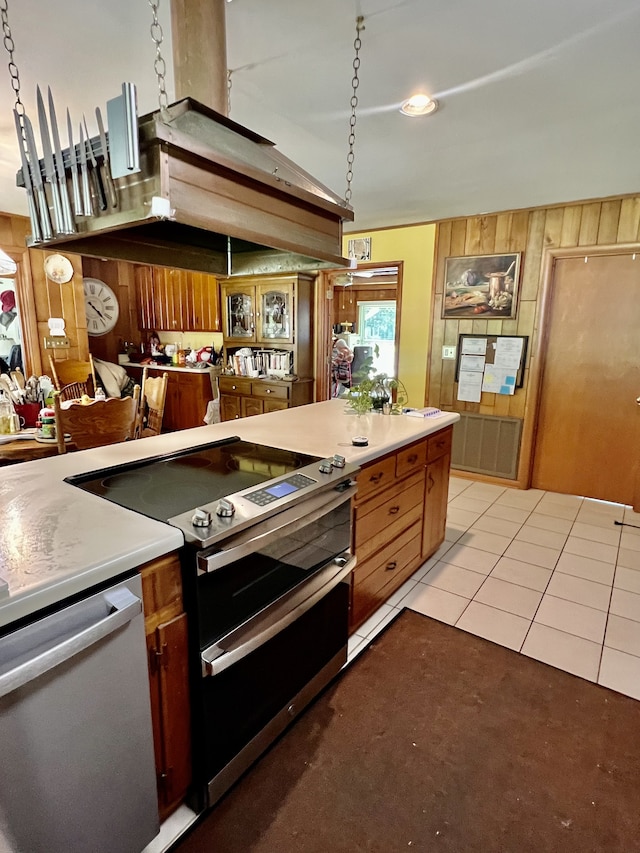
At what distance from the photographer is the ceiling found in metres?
1.56

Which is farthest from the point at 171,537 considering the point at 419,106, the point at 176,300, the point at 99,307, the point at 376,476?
the point at 99,307

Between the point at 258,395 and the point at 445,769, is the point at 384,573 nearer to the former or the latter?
the point at 445,769

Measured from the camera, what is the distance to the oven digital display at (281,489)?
55.3 inches

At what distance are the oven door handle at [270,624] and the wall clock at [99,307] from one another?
222 inches

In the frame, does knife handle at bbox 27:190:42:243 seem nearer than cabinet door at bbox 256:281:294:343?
Yes

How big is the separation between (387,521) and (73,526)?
142cm

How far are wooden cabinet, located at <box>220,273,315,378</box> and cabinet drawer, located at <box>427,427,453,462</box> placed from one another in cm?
253

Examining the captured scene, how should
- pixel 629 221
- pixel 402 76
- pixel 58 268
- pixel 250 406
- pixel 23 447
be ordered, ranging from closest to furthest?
pixel 402 76 < pixel 23 447 < pixel 629 221 < pixel 58 268 < pixel 250 406

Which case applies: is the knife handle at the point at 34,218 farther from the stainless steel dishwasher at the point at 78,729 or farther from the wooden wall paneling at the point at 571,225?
the wooden wall paneling at the point at 571,225

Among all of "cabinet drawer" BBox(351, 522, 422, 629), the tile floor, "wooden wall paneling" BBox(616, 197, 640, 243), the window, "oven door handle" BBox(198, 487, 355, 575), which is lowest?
the tile floor

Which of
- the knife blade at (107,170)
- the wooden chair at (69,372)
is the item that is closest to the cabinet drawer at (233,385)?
the wooden chair at (69,372)

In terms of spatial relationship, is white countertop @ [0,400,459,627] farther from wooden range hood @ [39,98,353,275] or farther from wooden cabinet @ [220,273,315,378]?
wooden cabinet @ [220,273,315,378]

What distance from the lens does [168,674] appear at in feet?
3.92

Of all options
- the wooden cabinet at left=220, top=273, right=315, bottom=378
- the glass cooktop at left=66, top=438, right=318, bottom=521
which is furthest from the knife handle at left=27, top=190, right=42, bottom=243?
the wooden cabinet at left=220, top=273, right=315, bottom=378
